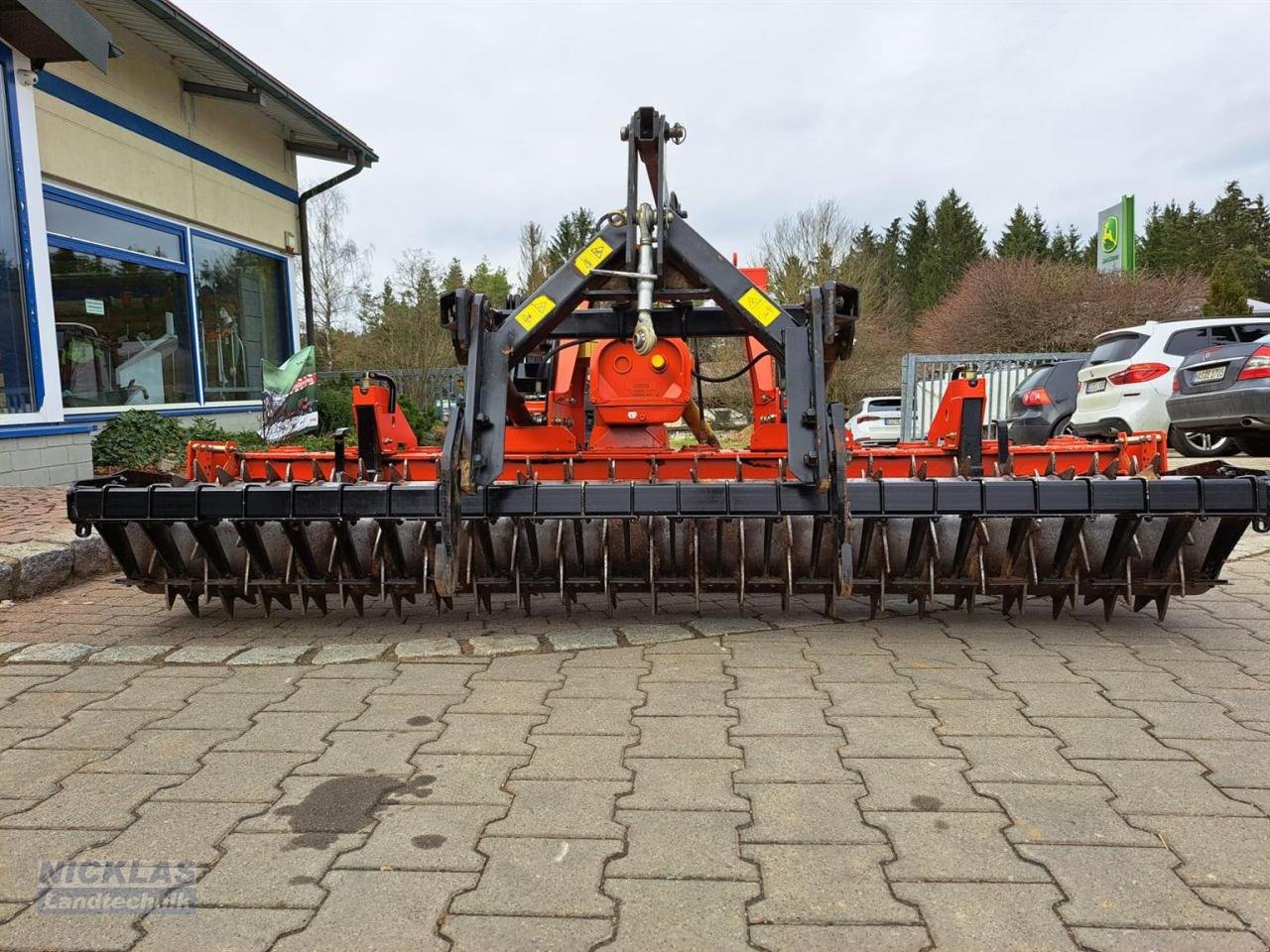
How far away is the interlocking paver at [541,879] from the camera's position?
1.98 meters

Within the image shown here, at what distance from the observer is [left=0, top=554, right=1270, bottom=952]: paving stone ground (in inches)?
76.4

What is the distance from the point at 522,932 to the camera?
1.90 m

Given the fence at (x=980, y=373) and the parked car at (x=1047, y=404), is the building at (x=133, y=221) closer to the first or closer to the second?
the fence at (x=980, y=373)

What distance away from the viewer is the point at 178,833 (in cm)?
232

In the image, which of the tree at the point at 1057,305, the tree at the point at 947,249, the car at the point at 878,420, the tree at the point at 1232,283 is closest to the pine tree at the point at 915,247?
the tree at the point at 947,249

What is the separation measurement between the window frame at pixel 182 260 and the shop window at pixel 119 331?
62mm

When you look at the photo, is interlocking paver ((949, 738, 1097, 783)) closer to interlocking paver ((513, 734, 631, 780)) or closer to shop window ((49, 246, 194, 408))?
interlocking paver ((513, 734, 631, 780))

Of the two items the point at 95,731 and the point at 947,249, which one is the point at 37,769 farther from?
the point at 947,249

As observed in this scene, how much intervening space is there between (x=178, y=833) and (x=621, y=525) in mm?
2076

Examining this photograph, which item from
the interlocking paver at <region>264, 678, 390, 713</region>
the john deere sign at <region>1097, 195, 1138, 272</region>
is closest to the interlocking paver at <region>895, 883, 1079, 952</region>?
the interlocking paver at <region>264, 678, 390, 713</region>

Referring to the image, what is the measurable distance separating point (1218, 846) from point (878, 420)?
15.1 m

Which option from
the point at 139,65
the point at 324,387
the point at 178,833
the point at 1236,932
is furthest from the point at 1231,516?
the point at 324,387

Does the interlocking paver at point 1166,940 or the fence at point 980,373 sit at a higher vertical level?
the fence at point 980,373

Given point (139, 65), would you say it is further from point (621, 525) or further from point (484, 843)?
point (484, 843)
